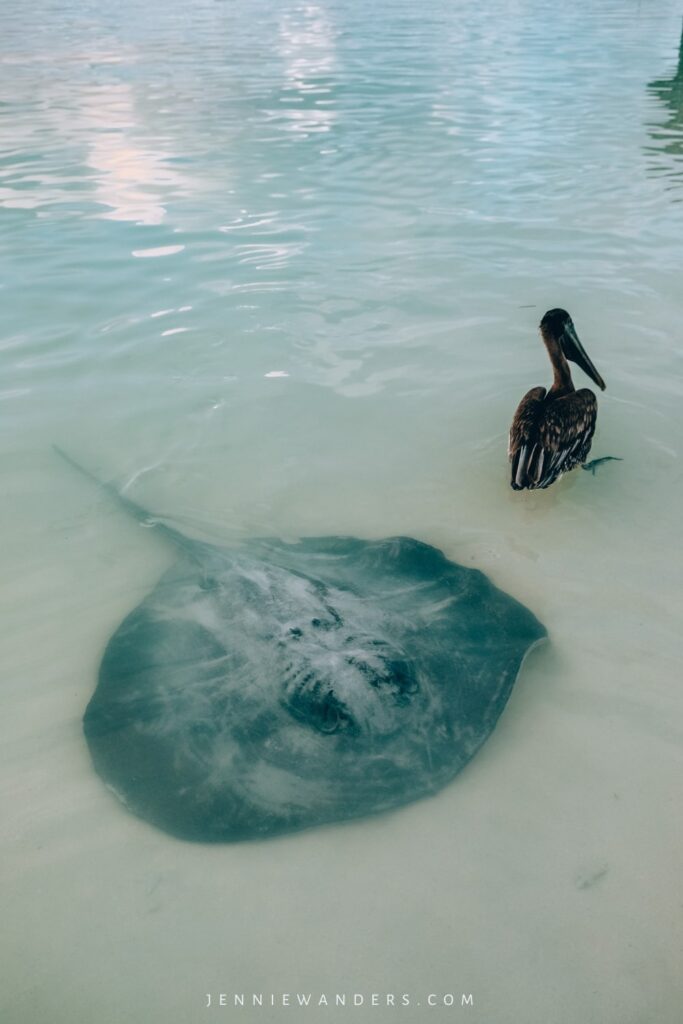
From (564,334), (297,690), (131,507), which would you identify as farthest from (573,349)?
(297,690)

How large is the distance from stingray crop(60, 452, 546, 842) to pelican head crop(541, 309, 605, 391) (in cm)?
250

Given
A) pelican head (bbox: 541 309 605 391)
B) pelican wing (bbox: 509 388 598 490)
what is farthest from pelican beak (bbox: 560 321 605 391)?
pelican wing (bbox: 509 388 598 490)

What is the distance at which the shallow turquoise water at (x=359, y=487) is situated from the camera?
3.03 meters

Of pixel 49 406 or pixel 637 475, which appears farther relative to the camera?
pixel 49 406

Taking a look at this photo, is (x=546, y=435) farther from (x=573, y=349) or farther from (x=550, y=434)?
(x=573, y=349)

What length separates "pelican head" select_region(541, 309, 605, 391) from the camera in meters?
5.95

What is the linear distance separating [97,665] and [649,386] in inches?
208

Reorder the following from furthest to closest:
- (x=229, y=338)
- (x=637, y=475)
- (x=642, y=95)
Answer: (x=642, y=95)
(x=229, y=338)
(x=637, y=475)

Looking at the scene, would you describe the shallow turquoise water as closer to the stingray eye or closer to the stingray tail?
the stingray tail

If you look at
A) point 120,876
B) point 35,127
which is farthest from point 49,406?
point 35,127

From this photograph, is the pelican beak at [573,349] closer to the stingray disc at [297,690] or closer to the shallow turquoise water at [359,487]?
the shallow turquoise water at [359,487]

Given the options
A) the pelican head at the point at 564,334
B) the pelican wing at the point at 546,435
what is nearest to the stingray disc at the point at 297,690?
the pelican wing at the point at 546,435

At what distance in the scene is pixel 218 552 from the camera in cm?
459

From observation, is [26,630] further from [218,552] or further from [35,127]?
[35,127]
